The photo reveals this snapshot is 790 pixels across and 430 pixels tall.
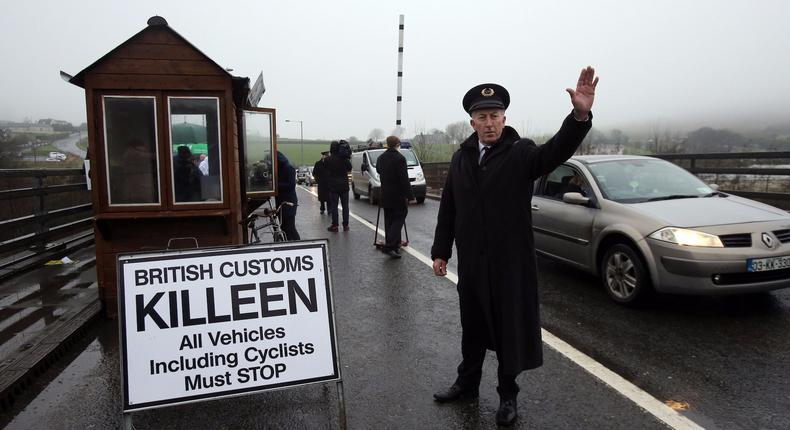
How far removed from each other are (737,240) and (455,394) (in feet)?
10.3

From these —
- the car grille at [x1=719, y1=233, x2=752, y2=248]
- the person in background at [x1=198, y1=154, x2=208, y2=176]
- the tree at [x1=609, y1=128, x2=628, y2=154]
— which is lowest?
the car grille at [x1=719, y1=233, x2=752, y2=248]

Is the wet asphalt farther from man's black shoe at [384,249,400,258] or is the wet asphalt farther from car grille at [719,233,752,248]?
man's black shoe at [384,249,400,258]

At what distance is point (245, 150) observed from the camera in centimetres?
580

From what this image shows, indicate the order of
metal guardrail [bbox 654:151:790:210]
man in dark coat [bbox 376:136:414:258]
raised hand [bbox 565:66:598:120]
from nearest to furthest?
raised hand [bbox 565:66:598:120] < man in dark coat [bbox 376:136:414:258] < metal guardrail [bbox 654:151:790:210]

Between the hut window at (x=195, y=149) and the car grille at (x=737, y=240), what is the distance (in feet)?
15.6

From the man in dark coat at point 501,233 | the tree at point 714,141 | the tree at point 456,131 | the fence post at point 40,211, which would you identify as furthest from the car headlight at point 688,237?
the tree at point 456,131

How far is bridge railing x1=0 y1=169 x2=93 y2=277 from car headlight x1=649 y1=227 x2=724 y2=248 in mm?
7495

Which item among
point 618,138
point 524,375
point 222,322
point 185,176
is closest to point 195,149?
point 185,176

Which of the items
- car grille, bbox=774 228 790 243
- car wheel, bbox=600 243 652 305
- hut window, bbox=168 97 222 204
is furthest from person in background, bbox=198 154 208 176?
car grille, bbox=774 228 790 243

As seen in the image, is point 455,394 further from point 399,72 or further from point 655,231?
point 399,72

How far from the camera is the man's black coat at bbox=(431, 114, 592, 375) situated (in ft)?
9.20

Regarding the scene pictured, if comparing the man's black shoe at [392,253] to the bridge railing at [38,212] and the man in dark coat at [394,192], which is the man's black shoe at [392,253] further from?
the bridge railing at [38,212]

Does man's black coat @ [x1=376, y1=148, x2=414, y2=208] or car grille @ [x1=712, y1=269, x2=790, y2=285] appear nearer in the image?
car grille @ [x1=712, y1=269, x2=790, y2=285]

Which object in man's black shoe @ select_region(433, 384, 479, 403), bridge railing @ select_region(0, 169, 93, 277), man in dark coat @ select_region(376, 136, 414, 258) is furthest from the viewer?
man in dark coat @ select_region(376, 136, 414, 258)
